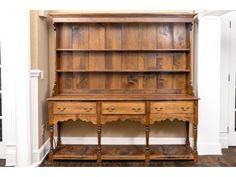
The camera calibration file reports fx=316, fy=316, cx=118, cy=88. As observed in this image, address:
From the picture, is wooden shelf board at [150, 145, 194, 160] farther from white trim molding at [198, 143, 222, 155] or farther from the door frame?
the door frame

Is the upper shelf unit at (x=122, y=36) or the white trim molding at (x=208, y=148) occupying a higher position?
the upper shelf unit at (x=122, y=36)

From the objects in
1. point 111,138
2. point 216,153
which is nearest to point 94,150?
point 111,138

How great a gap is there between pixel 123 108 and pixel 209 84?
1.22 m

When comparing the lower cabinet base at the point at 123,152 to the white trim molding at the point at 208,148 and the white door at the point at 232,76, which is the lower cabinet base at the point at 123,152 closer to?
the white trim molding at the point at 208,148

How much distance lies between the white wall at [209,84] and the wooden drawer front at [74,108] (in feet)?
4.77

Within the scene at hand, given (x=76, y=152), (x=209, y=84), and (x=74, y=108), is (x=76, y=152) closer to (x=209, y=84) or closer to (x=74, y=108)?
(x=74, y=108)

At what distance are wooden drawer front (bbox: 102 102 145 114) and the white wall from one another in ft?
2.95

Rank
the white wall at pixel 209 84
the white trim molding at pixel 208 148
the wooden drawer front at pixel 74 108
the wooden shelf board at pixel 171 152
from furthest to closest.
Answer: the white trim molding at pixel 208 148 < the white wall at pixel 209 84 < the wooden shelf board at pixel 171 152 < the wooden drawer front at pixel 74 108

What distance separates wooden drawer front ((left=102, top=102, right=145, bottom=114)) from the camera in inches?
150

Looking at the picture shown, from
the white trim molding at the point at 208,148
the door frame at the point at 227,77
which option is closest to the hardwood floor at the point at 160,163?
the white trim molding at the point at 208,148

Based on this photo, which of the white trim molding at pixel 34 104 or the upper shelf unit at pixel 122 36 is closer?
the white trim molding at pixel 34 104

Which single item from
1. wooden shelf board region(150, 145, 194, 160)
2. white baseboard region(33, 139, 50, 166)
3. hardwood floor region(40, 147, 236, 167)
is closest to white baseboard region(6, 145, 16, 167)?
white baseboard region(33, 139, 50, 166)

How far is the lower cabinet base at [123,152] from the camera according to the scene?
3934 millimetres
